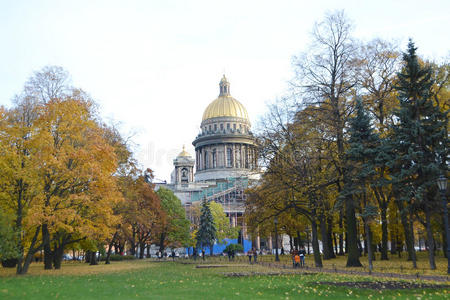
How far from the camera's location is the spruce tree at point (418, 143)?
79.1 feet

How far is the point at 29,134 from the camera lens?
2792 centimetres

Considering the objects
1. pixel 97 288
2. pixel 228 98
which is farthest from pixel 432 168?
pixel 228 98

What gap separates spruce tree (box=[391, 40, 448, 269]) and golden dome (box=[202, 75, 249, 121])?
9647 centimetres

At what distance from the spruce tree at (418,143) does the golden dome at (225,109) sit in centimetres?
9647

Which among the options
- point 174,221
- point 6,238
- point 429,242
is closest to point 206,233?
point 174,221

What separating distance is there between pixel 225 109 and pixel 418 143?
99.0m

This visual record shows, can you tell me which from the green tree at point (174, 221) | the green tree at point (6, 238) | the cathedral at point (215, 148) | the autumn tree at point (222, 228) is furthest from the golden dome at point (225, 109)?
the green tree at point (6, 238)

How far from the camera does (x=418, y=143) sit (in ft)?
81.1

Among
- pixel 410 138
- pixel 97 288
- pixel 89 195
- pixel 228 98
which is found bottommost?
pixel 97 288

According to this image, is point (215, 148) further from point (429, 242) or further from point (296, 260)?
point (429, 242)

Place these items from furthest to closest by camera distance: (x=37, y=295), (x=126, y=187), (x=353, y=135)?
(x=126, y=187) < (x=353, y=135) < (x=37, y=295)

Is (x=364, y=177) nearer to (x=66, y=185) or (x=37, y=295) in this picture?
(x=66, y=185)

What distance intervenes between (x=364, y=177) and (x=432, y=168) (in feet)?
16.0

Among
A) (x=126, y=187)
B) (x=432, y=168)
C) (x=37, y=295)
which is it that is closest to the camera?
(x=37, y=295)
